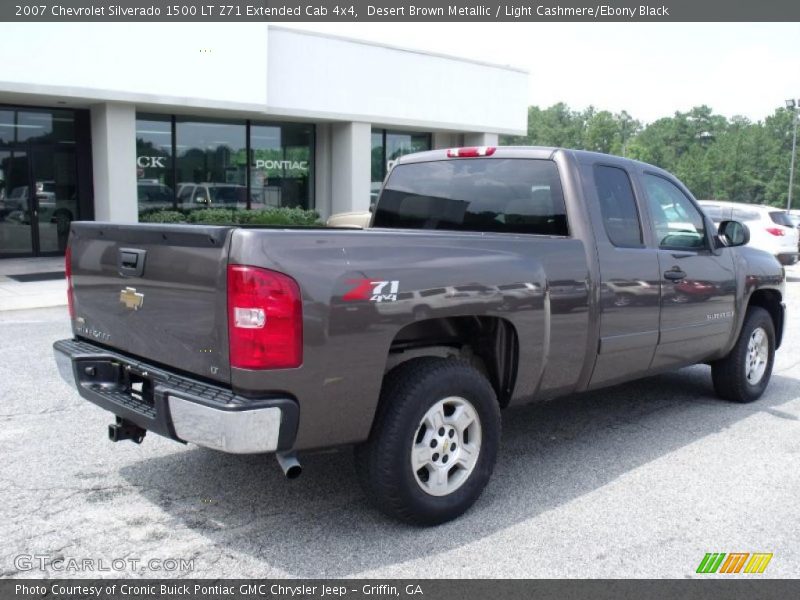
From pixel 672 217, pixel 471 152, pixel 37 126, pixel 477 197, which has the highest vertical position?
pixel 37 126

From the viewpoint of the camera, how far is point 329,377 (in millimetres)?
3332

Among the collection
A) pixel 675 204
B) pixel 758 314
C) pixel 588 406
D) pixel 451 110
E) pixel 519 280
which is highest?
pixel 451 110

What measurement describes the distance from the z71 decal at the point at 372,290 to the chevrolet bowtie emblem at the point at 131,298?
111 cm

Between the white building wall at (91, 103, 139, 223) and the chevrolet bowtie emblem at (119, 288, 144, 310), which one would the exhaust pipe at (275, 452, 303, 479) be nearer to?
the chevrolet bowtie emblem at (119, 288, 144, 310)

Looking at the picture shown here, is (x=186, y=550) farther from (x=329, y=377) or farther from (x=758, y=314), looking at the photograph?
(x=758, y=314)

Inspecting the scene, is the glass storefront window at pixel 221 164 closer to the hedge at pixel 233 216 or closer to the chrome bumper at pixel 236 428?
the hedge at pixel 233 216

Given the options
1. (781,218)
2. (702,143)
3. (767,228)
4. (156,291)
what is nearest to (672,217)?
(156,291)

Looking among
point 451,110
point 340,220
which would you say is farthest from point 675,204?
point 451,110

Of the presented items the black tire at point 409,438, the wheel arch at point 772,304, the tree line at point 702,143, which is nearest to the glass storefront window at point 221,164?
the wheel arch at point 772,304

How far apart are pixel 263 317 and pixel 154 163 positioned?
1616 centimetres

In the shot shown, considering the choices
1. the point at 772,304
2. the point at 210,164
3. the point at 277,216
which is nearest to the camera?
the point at 772,304

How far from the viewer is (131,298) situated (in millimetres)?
3811

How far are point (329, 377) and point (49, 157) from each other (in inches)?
619

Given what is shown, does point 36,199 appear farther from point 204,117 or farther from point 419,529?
point 419,529
